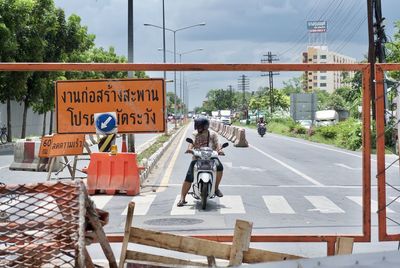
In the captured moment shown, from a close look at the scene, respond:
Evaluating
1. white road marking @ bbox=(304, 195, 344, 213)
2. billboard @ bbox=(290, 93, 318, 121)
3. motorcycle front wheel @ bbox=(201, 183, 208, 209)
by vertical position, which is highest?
billboard @ bbox=(290, 93, 318, 121)

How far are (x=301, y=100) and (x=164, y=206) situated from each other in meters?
44.7

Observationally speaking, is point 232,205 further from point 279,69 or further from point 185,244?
point 185,244

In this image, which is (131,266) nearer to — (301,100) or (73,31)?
(73,31)

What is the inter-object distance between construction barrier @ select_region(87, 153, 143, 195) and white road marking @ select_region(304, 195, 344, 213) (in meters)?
3.48

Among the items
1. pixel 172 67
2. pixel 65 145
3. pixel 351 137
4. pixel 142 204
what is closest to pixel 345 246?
pixel 172 67

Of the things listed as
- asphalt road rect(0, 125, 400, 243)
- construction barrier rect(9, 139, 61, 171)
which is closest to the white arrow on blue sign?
asphalt road rect(0, 125, 400, 243)

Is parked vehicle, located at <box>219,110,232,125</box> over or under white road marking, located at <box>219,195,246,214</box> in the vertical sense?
over

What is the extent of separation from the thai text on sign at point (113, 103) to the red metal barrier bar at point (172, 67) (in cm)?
70

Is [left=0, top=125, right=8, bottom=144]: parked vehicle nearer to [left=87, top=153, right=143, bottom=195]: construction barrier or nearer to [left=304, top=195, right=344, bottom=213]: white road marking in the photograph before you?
[left=87, top=153, right=143, bottom=195]: construction barrier

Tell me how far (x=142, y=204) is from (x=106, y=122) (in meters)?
4.87

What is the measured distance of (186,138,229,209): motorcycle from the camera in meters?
10.3

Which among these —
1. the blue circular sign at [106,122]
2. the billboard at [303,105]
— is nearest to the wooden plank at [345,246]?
the blue circular sign at [106,122]

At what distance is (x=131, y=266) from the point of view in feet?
16.3

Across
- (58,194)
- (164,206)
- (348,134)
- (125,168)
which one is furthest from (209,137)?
(348,134)
